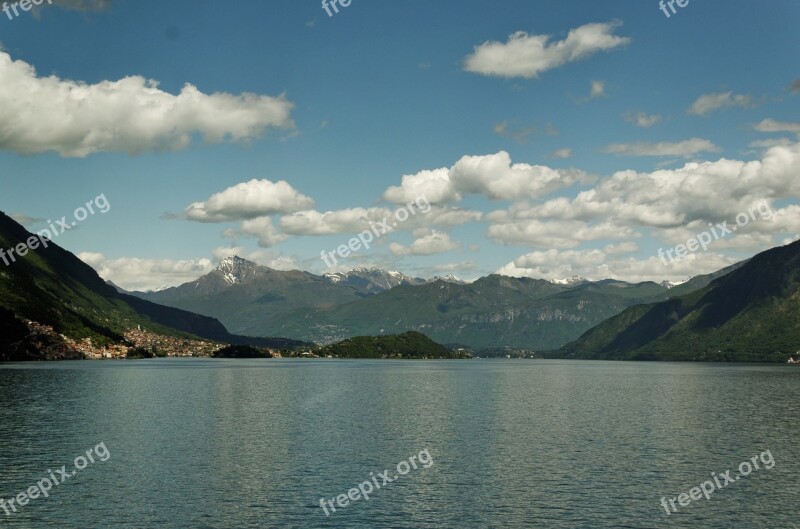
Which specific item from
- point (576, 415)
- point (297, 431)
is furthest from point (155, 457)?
point (576, 415)

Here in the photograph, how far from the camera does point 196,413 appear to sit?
141 metres

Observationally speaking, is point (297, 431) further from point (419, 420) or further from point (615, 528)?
point (615, 528)

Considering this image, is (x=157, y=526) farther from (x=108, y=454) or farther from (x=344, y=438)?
(x=344, y=438)

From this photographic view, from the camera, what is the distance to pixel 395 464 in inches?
3398

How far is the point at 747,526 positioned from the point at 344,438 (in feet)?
202

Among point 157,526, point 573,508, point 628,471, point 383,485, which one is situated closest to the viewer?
point 157,526

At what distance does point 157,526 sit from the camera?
191 feet

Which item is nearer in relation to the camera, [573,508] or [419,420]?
[573,508]

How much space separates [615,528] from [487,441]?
4644 cm

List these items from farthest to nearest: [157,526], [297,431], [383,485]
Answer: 1. [297,431]
2. [383,485]
3. [157,526]

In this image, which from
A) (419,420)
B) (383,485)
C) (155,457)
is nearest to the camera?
(383,485)

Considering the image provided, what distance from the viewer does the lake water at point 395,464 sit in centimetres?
6262

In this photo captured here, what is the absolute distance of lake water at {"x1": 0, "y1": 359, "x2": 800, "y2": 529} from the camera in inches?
2466

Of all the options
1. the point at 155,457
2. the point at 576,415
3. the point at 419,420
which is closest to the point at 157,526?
the point at 155,457
